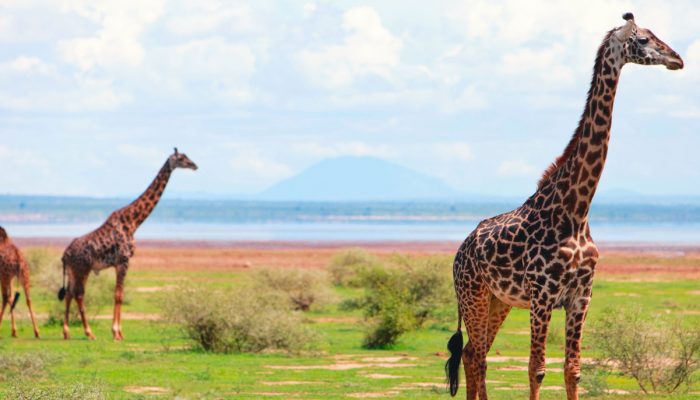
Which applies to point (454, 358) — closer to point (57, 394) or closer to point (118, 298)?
point (57, 394)

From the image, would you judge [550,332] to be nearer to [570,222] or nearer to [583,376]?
[583,376]

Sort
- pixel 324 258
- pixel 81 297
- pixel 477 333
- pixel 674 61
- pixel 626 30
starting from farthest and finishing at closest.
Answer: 1. pixel 324 258
2. pixel 81 297
3. pixel 477 333
4. pixel 626 30
5. pixel 674 61

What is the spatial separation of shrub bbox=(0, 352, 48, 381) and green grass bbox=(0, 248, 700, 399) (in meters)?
0.21

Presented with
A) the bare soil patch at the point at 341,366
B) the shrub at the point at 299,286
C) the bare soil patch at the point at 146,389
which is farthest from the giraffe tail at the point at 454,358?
the shrub at the point at 299,286

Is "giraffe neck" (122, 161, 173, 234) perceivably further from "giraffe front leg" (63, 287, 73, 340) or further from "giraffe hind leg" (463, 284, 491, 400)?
"giraffe hind leg" (463, 284, 491, 400)

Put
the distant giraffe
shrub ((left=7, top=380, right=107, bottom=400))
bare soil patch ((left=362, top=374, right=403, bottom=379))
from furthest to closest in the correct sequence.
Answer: the distant giraffe, bare soil patch ((left=362, top=374, right=403, bottom=379)), shrub ((left=7, top=380, right=107, bottom=400))

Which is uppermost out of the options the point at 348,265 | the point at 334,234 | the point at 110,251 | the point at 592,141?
the point at 592,141

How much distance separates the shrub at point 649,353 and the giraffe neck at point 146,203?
11.2 meters

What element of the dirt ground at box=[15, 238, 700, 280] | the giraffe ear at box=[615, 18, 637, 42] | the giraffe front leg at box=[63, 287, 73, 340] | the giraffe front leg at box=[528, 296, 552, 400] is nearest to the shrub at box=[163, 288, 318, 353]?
the giraffe front leg at box=[63, 287, 73, 340]

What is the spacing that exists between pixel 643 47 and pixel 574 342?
2860mm

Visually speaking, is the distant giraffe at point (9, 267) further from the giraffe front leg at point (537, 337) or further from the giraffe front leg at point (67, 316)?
the giraffe front leg at point (537, 337)

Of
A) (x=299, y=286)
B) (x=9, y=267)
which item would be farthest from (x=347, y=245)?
(x=9, y=267)

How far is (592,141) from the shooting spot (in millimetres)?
11055

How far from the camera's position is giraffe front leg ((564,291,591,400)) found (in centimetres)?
1074
